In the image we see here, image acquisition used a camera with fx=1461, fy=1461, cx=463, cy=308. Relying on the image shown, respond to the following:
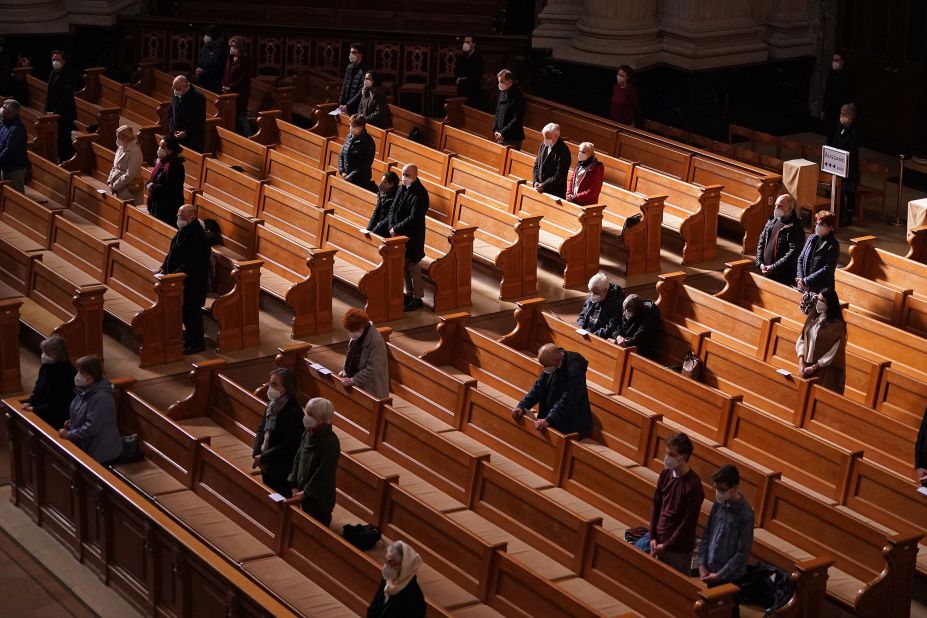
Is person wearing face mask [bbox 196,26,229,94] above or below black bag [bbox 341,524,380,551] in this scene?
above

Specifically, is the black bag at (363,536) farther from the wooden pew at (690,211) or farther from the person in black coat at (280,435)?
the wooden pew at (690,211)

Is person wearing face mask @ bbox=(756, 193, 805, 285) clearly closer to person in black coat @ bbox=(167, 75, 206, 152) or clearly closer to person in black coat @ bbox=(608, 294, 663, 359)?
person in black coat @ bbox=(608, 294, 663, 359)

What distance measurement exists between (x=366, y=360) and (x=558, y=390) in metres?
1.32

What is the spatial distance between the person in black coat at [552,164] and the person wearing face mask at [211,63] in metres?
4.89

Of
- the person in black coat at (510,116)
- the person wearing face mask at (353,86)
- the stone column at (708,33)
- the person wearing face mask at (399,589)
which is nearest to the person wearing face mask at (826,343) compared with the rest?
the person wearing face mask at (399,589)

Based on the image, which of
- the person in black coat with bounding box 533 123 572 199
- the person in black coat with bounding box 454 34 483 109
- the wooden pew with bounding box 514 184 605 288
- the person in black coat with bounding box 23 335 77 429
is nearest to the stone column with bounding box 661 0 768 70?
the person in black coat with bounding box 454 34 483 109

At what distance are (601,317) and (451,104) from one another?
235 inches

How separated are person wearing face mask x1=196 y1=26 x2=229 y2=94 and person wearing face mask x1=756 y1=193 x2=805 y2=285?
7.29 m

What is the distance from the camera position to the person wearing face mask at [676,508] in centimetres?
783

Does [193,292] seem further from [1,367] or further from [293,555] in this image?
[293,555]

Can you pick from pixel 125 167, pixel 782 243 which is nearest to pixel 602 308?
pixel 782 243

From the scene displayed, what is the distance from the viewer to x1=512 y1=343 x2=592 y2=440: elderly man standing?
938cm

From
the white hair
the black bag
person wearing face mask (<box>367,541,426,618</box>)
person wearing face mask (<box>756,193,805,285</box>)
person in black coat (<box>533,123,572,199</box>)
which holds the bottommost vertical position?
the black bag

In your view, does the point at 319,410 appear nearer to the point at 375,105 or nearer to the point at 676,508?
the point at 676,508
